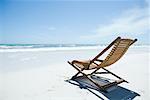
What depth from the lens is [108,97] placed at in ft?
12.6

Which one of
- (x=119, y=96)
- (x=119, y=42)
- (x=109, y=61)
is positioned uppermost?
(x=119, y=42)

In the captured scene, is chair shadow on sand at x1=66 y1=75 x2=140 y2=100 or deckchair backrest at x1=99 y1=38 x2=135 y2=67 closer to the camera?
chair shadow on sand at x1=66 y1=75 x2=140 y2=100

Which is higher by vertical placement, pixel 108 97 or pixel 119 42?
pixel 119 42

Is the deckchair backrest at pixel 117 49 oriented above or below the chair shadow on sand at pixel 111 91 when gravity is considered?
above

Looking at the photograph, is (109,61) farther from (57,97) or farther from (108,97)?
(57,97)

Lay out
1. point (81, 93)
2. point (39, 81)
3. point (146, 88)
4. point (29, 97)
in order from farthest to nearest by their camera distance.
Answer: point (39, 81)
point (146, 88)
point (81, 93)
point (29, 97)

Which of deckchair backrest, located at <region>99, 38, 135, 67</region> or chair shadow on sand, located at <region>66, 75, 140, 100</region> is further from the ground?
deckchair backrest, located at <region>99, 38, 135, 67</region>

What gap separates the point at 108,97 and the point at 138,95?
0.54 m

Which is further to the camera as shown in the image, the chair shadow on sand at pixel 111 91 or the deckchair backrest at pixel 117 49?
the deckchair backrest at pixel 117 49

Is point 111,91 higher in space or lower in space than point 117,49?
lower

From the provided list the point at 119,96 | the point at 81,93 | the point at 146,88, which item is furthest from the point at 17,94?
the point at 146,88

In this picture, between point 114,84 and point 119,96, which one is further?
point 114,84

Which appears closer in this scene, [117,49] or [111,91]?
[111,91]

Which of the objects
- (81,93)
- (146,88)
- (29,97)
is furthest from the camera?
(146,88)
